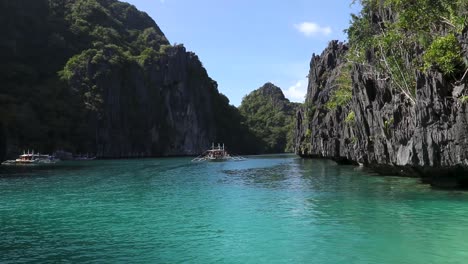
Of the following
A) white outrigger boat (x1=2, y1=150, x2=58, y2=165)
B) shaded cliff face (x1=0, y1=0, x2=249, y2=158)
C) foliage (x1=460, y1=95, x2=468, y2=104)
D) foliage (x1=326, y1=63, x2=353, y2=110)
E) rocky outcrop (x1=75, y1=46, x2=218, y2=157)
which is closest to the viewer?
foliage (x1=460, y1=95, x2=468, y2=104)

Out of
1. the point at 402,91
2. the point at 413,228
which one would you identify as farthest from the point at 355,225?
the point at 402,91

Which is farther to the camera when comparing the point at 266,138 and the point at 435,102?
the point at 266,138

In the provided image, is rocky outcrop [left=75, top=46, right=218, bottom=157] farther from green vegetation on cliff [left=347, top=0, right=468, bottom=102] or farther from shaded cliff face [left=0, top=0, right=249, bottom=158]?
green vegetation on cliff [left=347, top=0, right=468, bottom=102]

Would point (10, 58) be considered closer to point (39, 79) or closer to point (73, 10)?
point (39, 79)

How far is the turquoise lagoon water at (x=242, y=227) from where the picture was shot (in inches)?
471

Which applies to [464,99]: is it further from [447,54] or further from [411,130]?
[411,130]

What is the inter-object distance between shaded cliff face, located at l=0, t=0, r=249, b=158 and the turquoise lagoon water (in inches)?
2356

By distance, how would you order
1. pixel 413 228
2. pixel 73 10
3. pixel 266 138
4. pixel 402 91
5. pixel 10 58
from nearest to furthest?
pixel 413 228, pixel 402 91, pixel 10 58, pixel 73 10, pixel 266 138

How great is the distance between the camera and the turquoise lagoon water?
11969 millimetres

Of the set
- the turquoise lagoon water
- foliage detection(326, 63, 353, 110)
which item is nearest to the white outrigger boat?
the turquoise lagoon water

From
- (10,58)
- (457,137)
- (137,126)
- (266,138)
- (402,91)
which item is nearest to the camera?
(457,137)

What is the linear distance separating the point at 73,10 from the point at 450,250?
146891mm

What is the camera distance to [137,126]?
125 m

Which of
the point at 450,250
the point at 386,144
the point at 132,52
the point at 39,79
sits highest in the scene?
the point at 132,52
